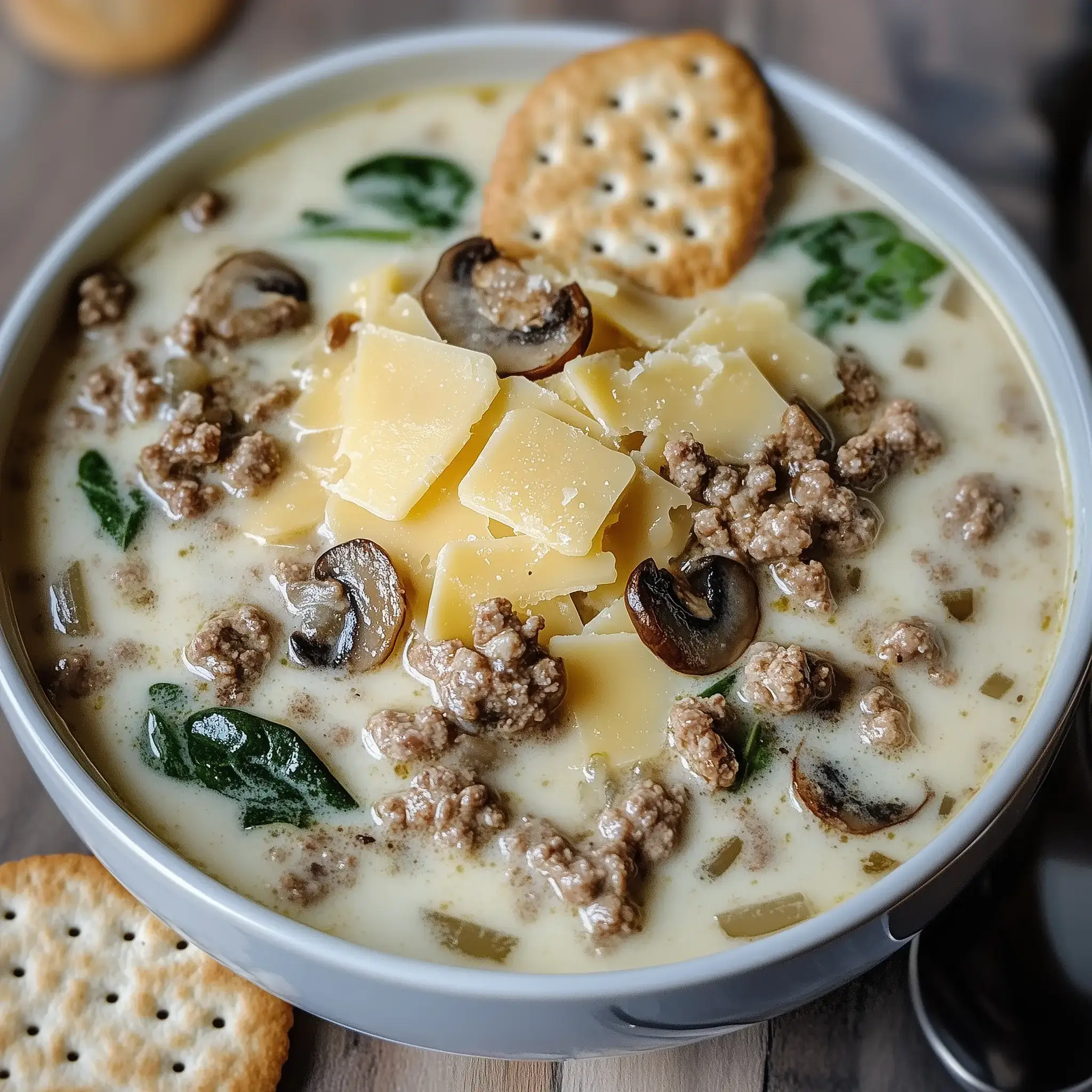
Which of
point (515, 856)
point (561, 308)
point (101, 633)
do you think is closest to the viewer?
point (515, 856)

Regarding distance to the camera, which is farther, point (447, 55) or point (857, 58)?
point (857, 58)

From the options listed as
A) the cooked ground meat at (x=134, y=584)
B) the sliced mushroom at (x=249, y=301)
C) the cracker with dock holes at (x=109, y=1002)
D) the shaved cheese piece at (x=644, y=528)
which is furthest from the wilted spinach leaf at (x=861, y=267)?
the cracker with dock holes at (x=109, y=1002)

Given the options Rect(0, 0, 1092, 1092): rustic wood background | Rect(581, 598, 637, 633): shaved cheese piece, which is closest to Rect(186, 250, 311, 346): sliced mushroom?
Rect(0, 0, 1092, 1092): rustic wood background

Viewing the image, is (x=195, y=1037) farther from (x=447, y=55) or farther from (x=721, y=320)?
(x=447, y=55)

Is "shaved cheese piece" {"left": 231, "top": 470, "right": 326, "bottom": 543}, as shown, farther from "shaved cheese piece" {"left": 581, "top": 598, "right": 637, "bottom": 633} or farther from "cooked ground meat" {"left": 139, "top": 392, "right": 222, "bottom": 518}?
"shaved cheese piece" {"left": 581, "top": 598, "right": 637, "bottom": 633}

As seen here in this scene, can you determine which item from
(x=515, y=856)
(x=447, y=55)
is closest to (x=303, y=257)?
(x=447, y=55)

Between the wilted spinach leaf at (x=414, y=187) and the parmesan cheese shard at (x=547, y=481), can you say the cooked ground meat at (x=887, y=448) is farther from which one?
the wilted spinach leaf at (x=414, y=187)

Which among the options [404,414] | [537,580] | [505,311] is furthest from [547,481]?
[505,311]
